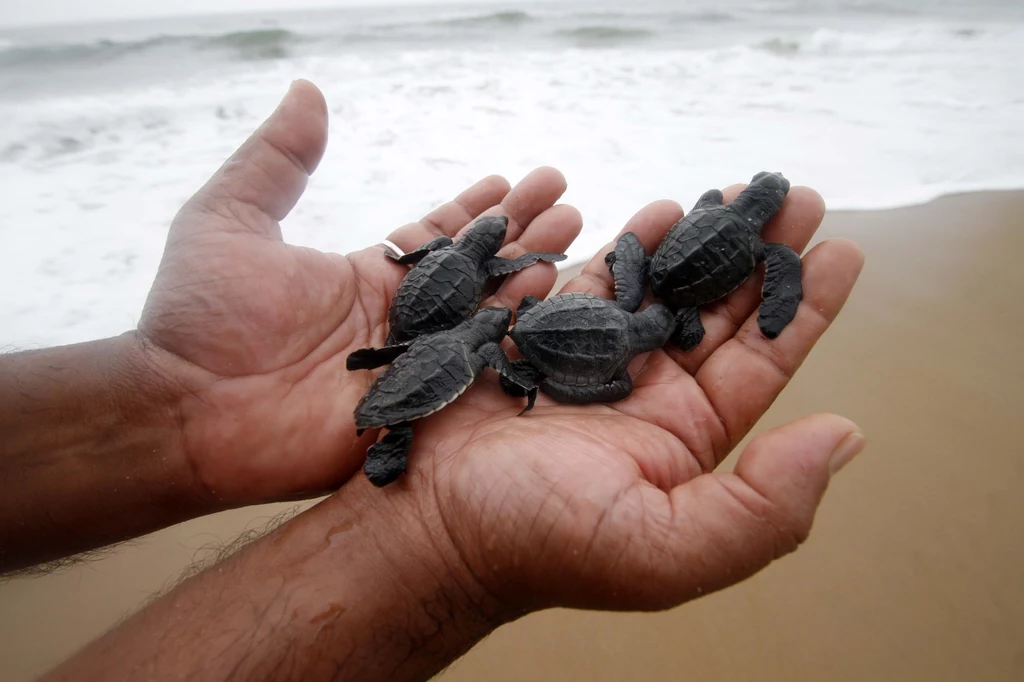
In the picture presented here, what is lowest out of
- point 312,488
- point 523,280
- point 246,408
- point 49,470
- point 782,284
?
point 312,488

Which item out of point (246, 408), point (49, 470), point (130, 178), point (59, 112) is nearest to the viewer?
point (49, 470)

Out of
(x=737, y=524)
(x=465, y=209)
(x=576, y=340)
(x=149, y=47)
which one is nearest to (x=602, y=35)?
(x=149, y=47)

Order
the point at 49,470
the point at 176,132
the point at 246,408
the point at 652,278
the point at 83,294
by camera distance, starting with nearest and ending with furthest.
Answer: the point at 49,470
the point at 246,408
the point at 652,278
the point at 83,294
the point at 176,132

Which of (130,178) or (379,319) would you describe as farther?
(130,178)

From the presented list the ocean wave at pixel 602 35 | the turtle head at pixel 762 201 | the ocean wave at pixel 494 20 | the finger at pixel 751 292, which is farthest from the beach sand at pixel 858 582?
the ocean wave at pixel 494 20

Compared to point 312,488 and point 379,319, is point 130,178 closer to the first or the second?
point 379,319

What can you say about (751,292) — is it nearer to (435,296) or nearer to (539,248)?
(539,248)

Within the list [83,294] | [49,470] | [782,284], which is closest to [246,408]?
[49,470]

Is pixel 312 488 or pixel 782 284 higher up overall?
pixel 782 284

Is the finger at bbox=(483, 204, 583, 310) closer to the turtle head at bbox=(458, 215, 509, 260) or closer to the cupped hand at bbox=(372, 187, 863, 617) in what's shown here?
the turtle head at bbox=(458, 215, 509, 260)
